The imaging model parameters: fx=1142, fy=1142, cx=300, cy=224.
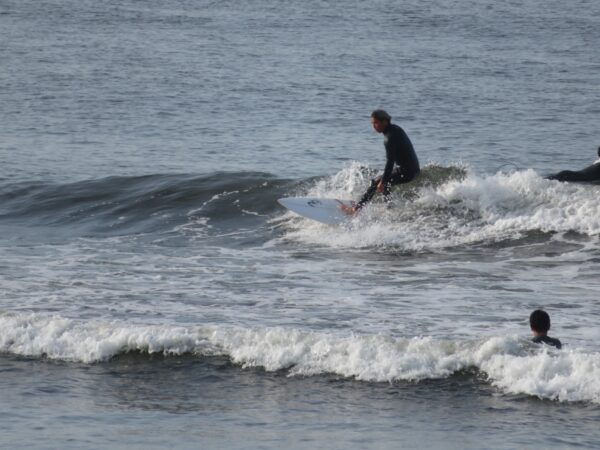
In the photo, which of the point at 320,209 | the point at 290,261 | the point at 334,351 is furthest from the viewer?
the point at 320,209

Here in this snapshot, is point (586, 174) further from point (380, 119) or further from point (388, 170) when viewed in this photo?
point (380, 119)

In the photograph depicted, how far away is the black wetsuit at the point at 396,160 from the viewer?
1512 centimetres

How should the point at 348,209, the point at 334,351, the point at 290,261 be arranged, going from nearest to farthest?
the point at 334,351, the point at 290,261, the point at 348,209

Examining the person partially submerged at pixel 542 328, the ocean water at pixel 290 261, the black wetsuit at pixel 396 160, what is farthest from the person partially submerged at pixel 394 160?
the person partially submerged at pixel 542 328

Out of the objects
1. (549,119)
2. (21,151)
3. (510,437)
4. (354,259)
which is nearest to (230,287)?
(354,259)

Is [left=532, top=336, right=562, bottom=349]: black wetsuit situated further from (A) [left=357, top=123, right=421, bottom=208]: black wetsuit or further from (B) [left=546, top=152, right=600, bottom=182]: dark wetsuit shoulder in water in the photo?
(B) [left=546, top=152, right=600, bottom=182]: dark wetsuit shoulder in water

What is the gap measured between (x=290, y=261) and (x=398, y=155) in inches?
80.4

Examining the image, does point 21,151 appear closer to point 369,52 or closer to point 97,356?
point 97,356

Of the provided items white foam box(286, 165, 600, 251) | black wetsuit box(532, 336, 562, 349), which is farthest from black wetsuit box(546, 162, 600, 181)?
black wetsuit box(532, 336, 562, 349)

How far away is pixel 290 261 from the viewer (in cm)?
1491

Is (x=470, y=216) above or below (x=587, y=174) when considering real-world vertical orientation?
below

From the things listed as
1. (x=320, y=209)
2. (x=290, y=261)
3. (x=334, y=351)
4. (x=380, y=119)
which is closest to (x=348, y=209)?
(x=320, y=209)

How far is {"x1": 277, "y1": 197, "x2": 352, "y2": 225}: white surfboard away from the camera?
16.3 meters

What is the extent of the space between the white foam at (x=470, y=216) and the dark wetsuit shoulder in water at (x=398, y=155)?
1.03 m
